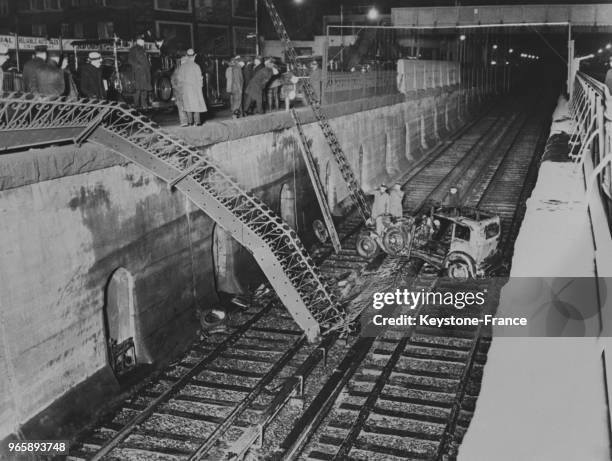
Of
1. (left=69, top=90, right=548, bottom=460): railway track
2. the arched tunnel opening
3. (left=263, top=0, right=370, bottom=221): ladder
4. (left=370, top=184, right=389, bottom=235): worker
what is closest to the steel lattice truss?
the arched tunnel opening

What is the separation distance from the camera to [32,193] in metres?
8.20

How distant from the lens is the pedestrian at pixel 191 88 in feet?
41.9

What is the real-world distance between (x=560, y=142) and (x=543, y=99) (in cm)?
3957

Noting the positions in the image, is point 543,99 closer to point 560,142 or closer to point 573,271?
point 560,142

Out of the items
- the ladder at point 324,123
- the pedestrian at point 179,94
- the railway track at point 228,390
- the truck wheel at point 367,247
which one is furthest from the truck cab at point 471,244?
the pedestrian at point 179,94

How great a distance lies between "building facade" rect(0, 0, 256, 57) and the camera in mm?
31766

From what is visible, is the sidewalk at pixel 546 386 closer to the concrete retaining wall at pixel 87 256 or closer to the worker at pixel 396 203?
the worker at pixel 396 203

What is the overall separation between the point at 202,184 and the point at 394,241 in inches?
215

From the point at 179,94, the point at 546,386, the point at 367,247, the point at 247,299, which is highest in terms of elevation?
the point at 179,94

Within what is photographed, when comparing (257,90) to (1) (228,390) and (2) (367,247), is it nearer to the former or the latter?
(2) (367,247)

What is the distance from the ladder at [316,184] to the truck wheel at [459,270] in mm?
3568

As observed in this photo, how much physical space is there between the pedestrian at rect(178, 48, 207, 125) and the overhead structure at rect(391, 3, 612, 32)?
69.3 feet

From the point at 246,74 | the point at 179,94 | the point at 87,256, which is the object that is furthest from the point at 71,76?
the point at 246,74

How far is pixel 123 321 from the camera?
1037cm
